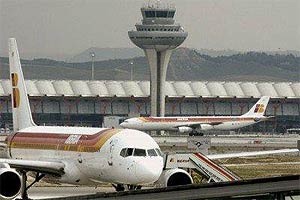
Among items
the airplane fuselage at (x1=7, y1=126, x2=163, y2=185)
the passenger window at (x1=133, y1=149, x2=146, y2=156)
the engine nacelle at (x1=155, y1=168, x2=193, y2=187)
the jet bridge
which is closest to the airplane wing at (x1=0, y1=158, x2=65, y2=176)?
the airplane fuselage at (x1=7, y1=126, x2=163, y2=185)

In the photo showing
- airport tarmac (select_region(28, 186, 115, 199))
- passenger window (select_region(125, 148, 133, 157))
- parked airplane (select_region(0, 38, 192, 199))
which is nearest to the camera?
parked airplane (select_region(0, 38, 192, 199))

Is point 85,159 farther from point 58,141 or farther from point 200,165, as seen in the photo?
point 200,165

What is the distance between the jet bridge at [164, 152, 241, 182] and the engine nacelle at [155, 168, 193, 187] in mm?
1570

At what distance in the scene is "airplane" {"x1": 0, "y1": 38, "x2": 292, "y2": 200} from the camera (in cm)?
5319

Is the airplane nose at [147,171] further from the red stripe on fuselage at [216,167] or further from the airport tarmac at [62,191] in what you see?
the airport tarmac at [62,191]

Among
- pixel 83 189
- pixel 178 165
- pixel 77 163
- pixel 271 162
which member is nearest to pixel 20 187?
pixel 77 163

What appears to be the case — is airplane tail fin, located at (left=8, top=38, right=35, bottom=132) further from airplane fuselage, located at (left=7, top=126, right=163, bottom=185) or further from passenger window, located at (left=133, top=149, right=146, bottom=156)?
passenger window, located at (left=133, top=149, right=146, bottom=156)

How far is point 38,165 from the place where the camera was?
187ft

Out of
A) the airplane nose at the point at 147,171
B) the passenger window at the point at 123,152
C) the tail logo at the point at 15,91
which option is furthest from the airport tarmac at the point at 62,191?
the airplane nose at the point at 147,171

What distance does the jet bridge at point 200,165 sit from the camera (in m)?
58.8

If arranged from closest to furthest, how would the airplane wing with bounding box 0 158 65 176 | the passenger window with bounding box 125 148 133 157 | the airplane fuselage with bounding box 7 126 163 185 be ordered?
the airplane fuselage with bounding box 7 126 163 185 → the passenger window with bounding box 125 148 133 157 → the airplane wing with bounding box 0 158 65 176

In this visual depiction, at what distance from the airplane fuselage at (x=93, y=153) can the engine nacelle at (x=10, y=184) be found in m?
3.89

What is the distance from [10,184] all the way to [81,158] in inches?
169

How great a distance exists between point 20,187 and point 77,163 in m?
4.01
